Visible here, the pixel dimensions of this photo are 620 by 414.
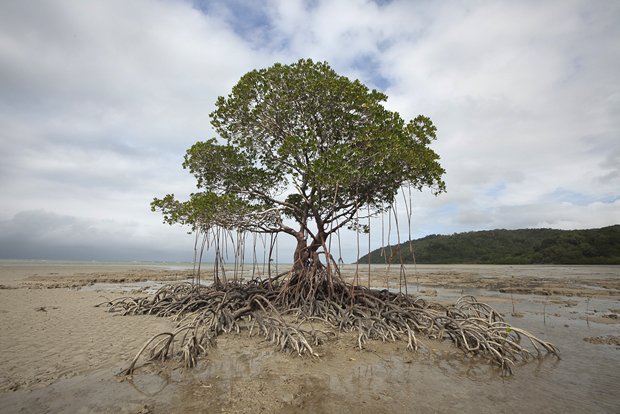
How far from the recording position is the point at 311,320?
8.99 m

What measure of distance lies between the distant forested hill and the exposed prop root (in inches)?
1298

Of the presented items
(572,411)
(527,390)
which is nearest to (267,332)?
(527,390)

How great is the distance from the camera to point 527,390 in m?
5.18

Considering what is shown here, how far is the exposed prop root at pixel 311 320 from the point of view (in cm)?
670

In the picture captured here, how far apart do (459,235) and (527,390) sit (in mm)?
90097

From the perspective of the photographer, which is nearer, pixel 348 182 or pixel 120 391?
pixel 120 391

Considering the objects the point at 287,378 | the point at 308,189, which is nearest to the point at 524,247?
the point at 308,189

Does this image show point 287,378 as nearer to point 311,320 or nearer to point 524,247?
point 311,320

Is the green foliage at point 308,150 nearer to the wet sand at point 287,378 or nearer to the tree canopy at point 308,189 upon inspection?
the tree canopy at point 308,189

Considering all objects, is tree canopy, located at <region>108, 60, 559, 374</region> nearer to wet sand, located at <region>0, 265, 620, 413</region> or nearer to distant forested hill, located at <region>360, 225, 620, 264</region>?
wet sand, located at <region>0, 265, 620, 413</region>

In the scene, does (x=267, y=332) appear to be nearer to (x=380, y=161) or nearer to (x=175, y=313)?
(x=175, y=313)

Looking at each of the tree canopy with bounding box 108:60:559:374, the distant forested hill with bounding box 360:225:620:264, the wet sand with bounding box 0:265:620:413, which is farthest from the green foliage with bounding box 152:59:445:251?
the distant forested hill with bounding box 360:225:620:264

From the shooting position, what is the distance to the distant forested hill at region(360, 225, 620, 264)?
49.9 meters

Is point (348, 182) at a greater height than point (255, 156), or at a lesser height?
lesser
